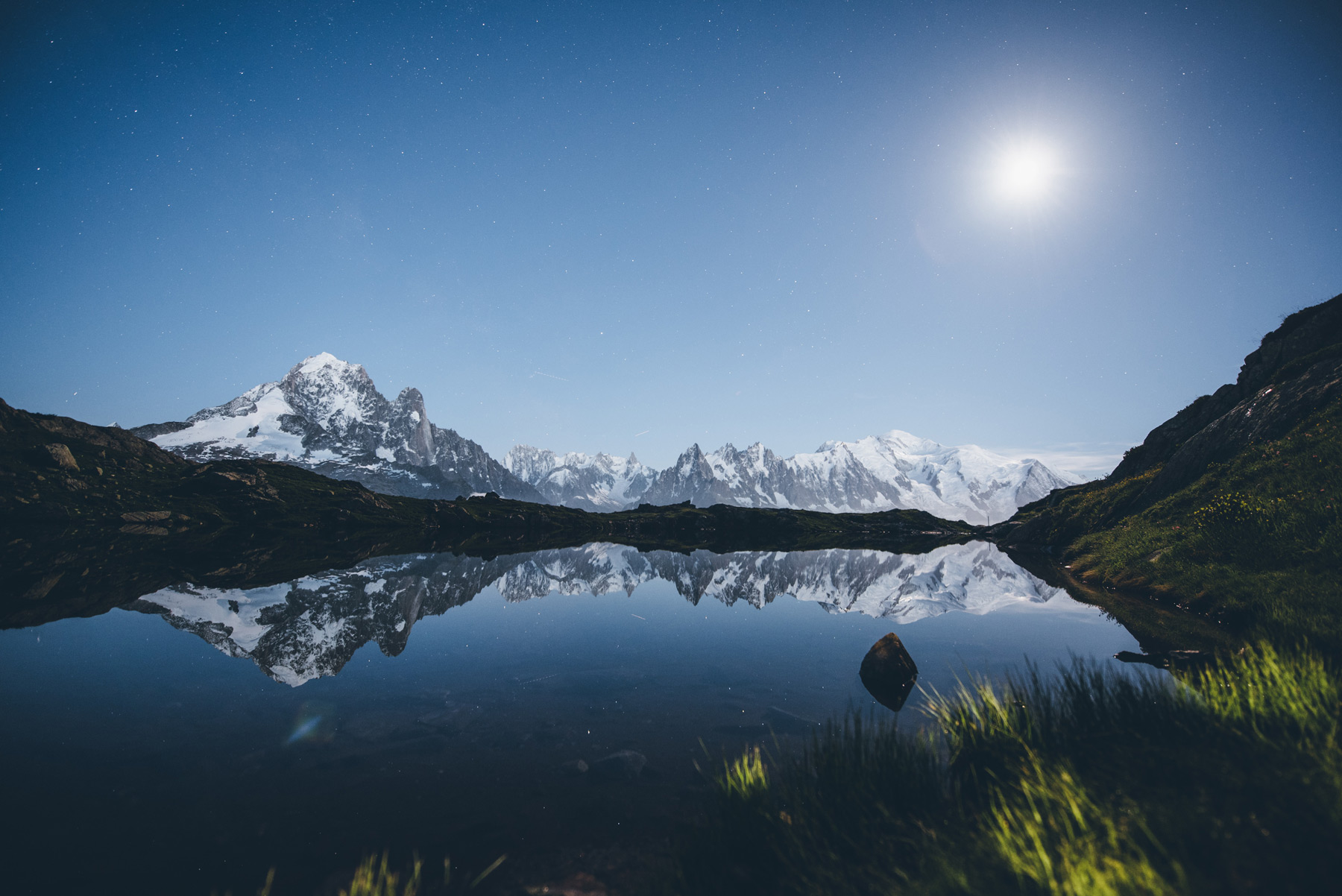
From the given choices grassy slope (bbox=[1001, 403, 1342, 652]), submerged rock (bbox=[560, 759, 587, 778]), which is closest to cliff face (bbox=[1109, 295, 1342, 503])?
grassy slope (bbox=[1001, 403, 1342, 652])

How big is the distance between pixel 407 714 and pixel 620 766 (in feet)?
21.5

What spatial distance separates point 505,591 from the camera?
3070 cm

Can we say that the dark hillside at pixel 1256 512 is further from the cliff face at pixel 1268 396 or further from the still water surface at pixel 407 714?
the still water surface at pixel 407 714

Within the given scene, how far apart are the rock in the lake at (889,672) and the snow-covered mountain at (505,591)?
954 centimetres

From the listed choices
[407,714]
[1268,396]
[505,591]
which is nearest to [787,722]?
[407,714]

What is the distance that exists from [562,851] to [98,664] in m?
19.2

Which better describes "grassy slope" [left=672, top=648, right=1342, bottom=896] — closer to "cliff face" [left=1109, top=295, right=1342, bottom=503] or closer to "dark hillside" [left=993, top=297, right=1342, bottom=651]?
"dark hillside" [left=993, top=297, right=1342, bottom=651]

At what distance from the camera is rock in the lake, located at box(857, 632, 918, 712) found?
13500 millimetres

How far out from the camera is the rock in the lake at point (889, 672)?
13.5 meters

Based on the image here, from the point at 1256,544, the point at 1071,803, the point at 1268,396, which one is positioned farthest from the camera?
the point at 1268,396

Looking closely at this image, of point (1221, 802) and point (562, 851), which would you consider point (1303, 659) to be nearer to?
point (1221, 802)

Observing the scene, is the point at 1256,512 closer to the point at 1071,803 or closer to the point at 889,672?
the point at 889,672

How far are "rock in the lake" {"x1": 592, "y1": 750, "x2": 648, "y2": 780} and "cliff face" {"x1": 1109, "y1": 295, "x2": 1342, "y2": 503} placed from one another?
43599 millimetres

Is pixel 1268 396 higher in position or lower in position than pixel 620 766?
higher
